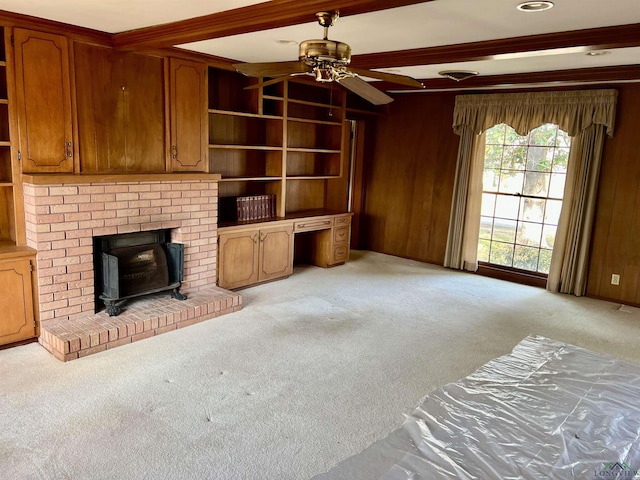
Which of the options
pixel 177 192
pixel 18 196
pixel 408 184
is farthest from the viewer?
pixel 408 184

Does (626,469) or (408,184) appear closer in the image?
(626,469)

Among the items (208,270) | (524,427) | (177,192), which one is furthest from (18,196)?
(524,427)

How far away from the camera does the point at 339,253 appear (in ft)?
21.4

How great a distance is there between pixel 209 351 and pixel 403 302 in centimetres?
222

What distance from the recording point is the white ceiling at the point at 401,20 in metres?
2.84

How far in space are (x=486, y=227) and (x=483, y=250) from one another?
312 mm

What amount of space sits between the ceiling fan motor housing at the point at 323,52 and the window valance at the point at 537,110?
3970mm

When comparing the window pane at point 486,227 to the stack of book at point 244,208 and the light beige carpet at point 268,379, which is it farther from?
the stack of book at point 244,208

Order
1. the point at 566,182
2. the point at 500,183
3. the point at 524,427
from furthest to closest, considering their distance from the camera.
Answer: the point at 500,183, the point at 566,182, the point at 524,427

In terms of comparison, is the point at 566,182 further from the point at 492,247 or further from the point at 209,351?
the point at 209,351

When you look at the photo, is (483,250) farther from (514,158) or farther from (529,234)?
(514,158)

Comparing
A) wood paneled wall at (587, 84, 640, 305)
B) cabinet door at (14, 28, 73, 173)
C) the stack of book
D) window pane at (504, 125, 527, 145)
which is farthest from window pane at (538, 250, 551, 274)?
cabinet door at (14, 28, 73, 173)

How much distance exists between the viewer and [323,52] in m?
2.44

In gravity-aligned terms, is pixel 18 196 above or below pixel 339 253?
above
